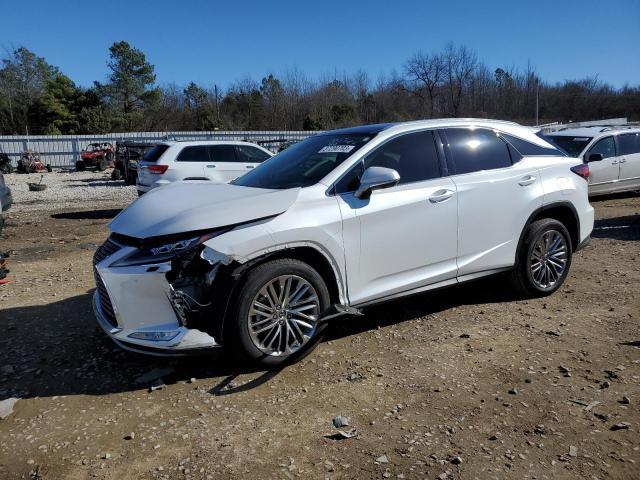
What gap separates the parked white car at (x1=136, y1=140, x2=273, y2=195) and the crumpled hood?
24.5 ft

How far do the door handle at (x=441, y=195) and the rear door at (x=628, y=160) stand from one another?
10168mm

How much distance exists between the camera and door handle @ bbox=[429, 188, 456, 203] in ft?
14.5

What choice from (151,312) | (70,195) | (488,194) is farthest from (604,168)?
(70,195)

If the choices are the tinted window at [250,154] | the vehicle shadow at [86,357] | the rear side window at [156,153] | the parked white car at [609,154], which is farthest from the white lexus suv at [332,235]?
the tinted window at [250,154]


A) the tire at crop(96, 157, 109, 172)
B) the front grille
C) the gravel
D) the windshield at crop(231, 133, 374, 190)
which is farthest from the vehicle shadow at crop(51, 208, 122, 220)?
the tire at crop(96, 157, 109, 172)

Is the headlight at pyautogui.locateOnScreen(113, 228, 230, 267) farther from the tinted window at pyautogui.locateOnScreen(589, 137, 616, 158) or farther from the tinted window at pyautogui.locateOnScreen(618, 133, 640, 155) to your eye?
the tinted window at pyautogui.locateOnScreen(618, 133, 640, 155)

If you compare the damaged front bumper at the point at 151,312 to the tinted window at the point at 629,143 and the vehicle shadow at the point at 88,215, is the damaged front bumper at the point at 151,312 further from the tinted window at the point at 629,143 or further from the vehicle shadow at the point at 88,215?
the tinted window at the point at 629,143

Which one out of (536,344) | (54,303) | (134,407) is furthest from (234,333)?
(54,303)

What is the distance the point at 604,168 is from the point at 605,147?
526mm

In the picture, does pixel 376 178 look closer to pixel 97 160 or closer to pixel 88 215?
pixel 88 215

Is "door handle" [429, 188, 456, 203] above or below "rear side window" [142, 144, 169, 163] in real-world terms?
below

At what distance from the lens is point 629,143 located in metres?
12.9

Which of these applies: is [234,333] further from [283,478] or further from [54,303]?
[54,303]

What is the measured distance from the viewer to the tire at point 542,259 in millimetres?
5082
